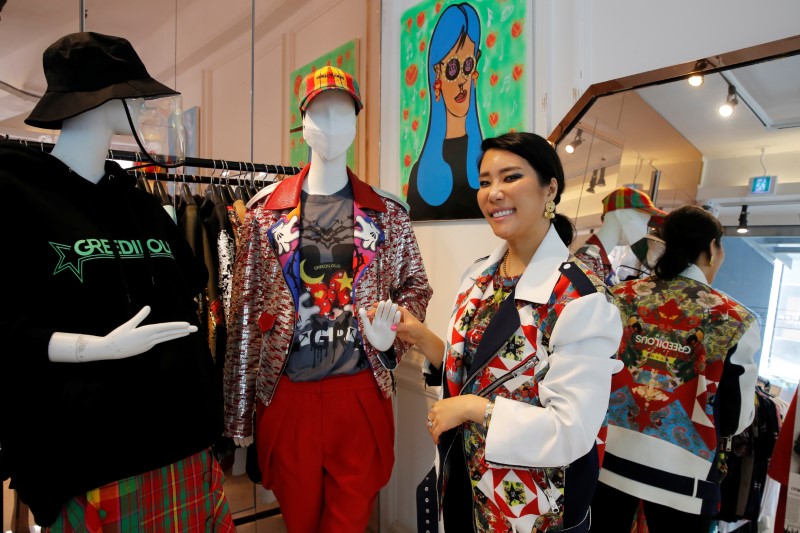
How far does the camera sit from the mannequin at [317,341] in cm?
168

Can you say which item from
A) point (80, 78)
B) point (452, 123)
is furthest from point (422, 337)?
point (452, 123)

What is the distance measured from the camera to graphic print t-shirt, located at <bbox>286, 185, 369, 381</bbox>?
5.55 feet

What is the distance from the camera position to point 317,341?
5.58 feet

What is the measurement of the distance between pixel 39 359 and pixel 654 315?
1.57 metres

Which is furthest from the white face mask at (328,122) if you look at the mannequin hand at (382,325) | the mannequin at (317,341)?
the mannequin hand at (382,325)

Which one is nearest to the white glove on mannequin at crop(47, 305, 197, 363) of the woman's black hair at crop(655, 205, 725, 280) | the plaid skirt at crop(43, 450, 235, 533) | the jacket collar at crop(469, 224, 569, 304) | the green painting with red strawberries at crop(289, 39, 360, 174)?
the plaid skirt at crop(43, 450, 235, 533)

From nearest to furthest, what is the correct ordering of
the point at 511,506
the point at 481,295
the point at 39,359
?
the point at 39,359 < the point at 511,506 < the point at 481,295

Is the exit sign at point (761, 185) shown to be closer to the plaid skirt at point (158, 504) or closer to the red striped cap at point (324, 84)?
the red striped cap at point (324, 84)

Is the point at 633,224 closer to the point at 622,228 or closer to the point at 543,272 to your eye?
the point at 622,228

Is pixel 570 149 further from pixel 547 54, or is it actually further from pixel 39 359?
pixel 39 359

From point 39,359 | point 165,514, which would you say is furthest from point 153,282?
point 165,514

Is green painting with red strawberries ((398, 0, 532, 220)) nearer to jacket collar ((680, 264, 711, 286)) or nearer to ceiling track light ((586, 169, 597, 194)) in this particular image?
ceiling track light ((586, 169, 597, 194))

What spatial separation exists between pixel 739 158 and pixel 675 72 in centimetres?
32

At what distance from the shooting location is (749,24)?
1373 mm
